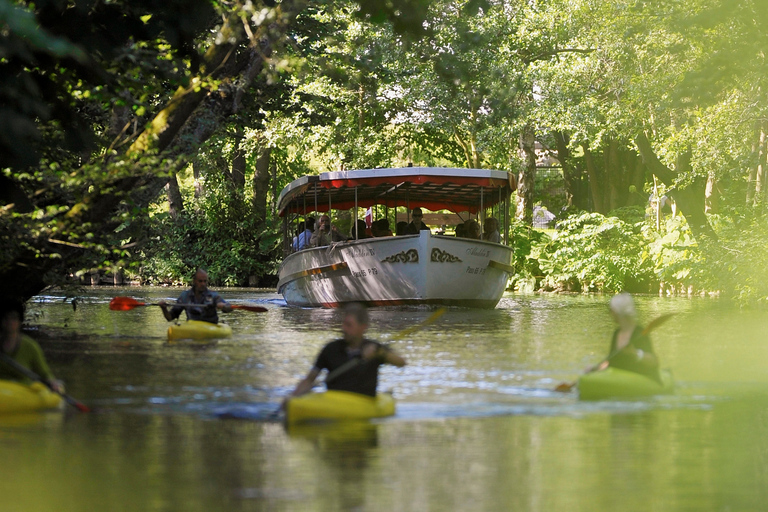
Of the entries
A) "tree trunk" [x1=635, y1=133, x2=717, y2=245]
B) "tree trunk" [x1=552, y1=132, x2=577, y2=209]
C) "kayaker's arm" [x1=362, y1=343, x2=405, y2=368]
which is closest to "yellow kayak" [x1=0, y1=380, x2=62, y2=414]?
"kayaker's arm" [x1=362, y1=343, x2=405, y2=368]

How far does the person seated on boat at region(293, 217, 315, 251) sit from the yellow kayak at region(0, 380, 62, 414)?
18211 mm

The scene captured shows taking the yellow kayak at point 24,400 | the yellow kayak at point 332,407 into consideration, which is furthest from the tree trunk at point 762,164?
the yellow kayak at point 24,400

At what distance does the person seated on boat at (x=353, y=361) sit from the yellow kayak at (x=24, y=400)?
7.22ft

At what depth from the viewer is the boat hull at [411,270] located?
2480cm

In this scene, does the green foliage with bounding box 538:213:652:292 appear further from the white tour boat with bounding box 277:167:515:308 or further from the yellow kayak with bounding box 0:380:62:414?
the yellow kayak with bounding box 0:380:62:414

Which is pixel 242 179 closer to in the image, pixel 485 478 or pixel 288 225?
pixel 288 225

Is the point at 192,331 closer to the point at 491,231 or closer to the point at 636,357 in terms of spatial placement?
the point at 636,357

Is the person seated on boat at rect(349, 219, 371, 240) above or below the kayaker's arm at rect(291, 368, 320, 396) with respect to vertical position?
above

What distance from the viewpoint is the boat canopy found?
2528cm

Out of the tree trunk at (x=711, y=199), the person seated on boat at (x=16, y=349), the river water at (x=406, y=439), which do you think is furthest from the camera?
the tree trunk at (x=711, y=199)

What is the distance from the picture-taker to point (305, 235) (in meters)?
28.6

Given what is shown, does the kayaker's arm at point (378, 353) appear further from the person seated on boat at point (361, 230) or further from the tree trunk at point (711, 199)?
the tree trunk at point (711, 199)

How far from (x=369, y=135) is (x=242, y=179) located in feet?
29.0

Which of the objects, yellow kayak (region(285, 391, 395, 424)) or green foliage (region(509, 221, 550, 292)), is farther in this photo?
green foliage (region(509, 221, 550, 292))
